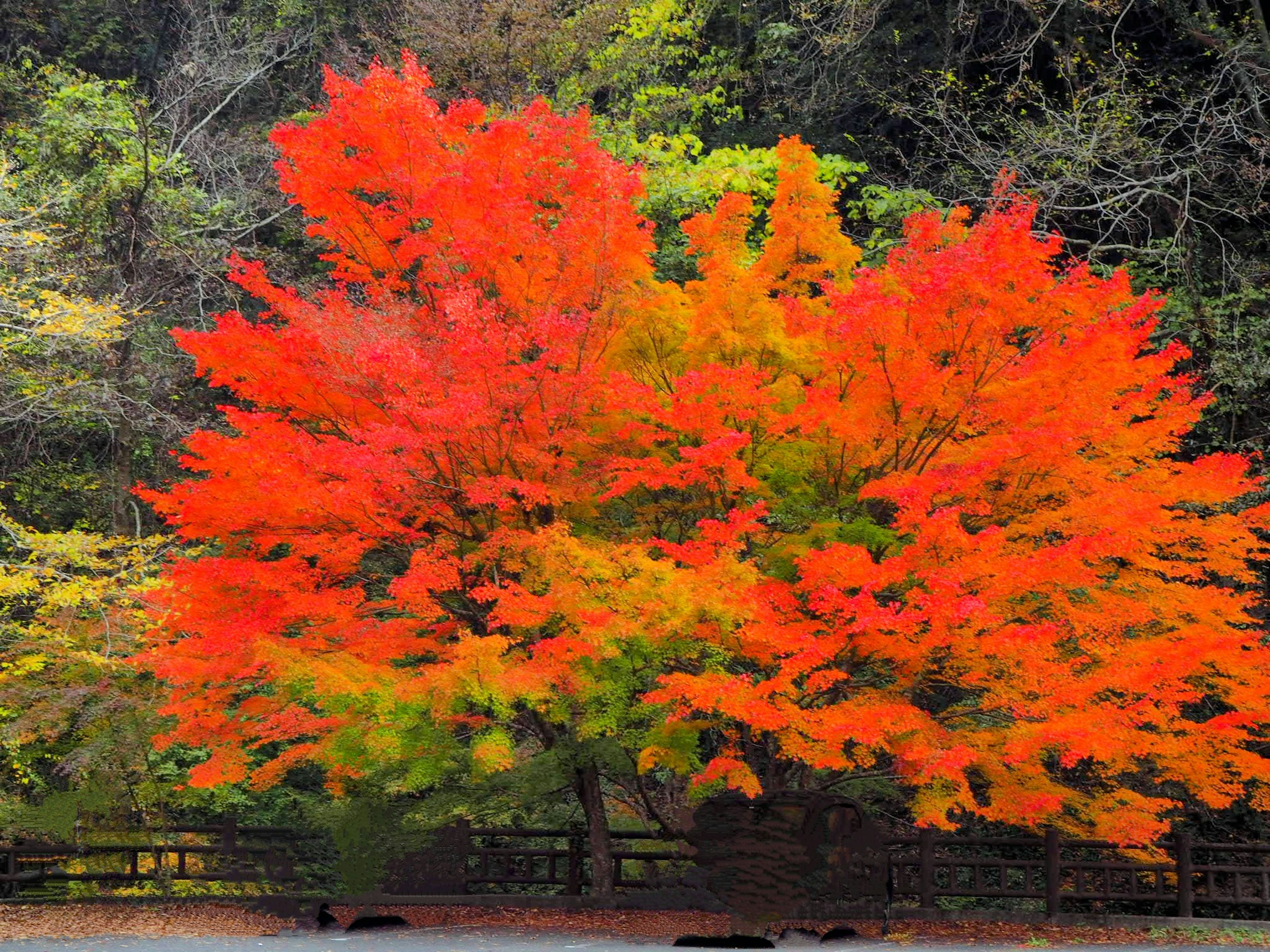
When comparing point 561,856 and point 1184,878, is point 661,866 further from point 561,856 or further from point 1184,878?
point 1184,878

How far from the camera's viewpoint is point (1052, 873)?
15117mm

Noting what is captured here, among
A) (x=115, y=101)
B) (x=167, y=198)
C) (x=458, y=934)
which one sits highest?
(x=115, y=101)

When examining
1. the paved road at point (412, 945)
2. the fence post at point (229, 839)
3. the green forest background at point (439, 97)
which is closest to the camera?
the paved road at point (412, 945)

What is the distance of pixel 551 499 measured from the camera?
12.5 m

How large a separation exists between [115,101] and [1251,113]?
20.2 m

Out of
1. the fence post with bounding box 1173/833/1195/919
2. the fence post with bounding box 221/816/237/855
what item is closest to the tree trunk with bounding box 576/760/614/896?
the fence post with bounding box 221/816/237/855

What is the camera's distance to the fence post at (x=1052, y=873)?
49.2 ft

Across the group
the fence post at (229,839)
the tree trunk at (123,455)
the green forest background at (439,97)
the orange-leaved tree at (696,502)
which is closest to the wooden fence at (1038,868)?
the green forest background at (439,97)

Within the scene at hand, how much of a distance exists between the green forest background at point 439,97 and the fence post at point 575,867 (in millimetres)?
941

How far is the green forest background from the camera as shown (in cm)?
1647

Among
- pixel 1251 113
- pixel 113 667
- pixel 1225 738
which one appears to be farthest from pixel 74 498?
pixel 1251 113

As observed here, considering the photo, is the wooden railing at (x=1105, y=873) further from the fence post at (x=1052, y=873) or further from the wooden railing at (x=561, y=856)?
the wooden railing at (x=561, y=856)

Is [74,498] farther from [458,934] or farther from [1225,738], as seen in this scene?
[1225,738]

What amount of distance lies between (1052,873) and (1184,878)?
1.76m
